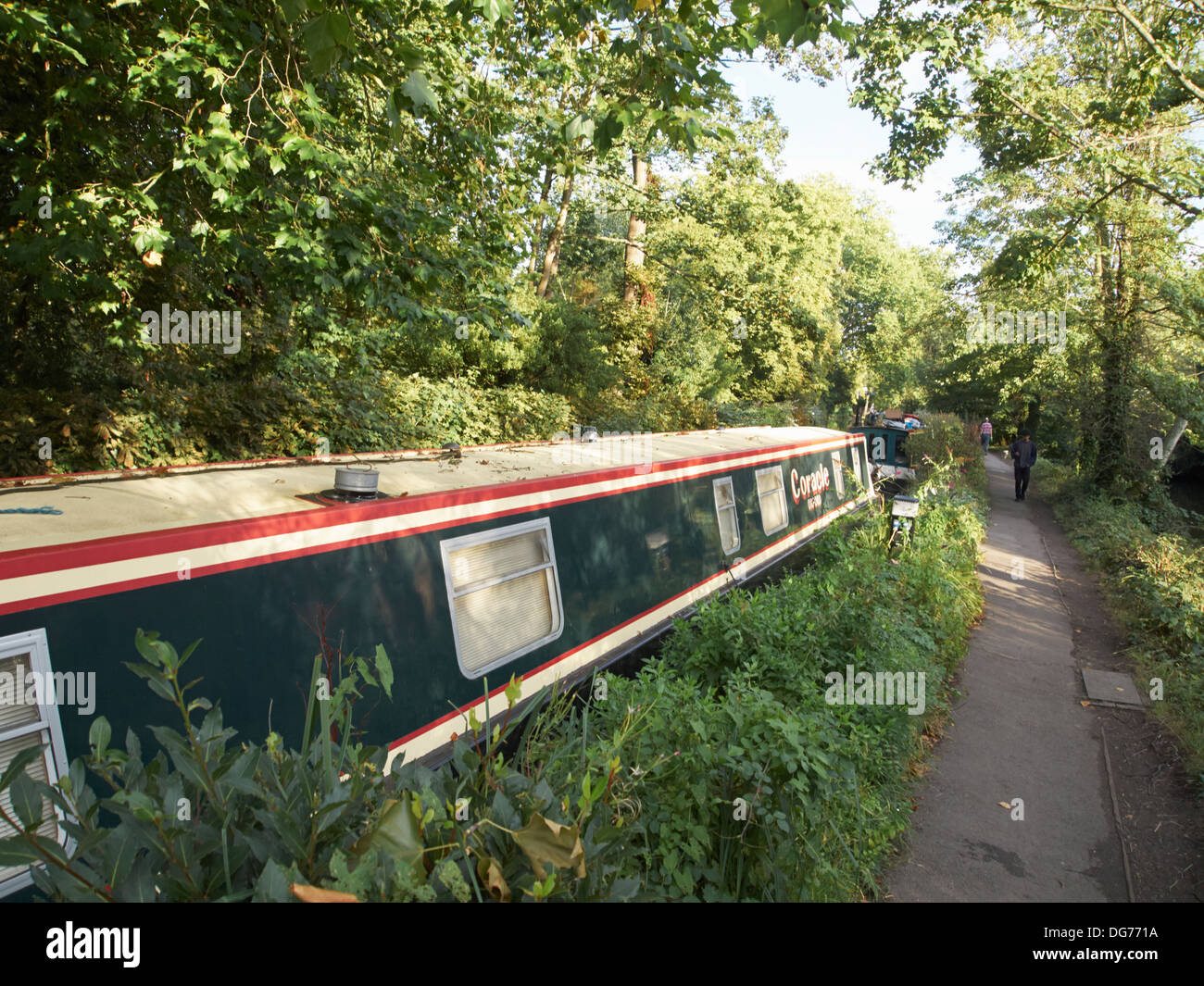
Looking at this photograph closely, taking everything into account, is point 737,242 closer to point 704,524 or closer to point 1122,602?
point 1122,602

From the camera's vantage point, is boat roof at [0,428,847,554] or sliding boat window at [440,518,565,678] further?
sliding boat window at [440,518,565,678]

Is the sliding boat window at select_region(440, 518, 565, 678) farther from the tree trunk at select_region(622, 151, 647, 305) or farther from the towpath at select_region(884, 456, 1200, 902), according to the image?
the tree trunk at select_region(622, 151, 647, 305)

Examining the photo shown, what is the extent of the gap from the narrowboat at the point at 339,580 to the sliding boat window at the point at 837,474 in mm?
5250

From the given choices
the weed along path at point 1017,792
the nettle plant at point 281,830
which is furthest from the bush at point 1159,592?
the nettle plant at point 281,830

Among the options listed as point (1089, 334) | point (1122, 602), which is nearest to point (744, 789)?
point (1122, 602)

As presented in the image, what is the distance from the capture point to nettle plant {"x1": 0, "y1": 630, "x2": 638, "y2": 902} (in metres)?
1.14

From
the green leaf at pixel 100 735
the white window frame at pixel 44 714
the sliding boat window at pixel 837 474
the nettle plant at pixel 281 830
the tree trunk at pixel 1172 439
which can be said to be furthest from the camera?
the tree trunk at pixel 1172 439

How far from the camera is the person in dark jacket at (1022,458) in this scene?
1617 centimetres

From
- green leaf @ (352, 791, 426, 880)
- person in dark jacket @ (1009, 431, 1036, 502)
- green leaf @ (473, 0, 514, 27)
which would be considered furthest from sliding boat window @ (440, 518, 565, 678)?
person in dark jacket @ (1009, 431, 1036, 502)

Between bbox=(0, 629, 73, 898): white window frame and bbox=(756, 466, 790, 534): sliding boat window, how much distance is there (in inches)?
239

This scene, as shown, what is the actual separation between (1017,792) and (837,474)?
6143 mm

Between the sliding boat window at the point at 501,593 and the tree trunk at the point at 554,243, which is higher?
the tree trunk at the point at 554,243

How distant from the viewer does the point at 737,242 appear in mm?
16688

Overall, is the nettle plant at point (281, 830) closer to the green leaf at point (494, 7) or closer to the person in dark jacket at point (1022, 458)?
the green leaf at point (494, 7)
